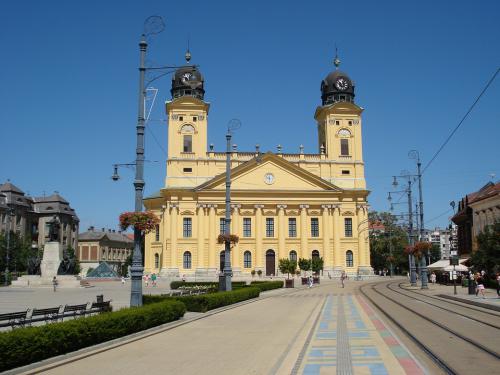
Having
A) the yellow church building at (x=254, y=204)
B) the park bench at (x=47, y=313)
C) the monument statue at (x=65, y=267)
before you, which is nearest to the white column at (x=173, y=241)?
the yellow church building at (x=254, y=204)

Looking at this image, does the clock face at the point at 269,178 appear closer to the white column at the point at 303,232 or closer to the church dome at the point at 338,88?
the white column at the point at 303,232

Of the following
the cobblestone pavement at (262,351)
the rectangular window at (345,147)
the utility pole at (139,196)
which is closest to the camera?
the cobblestone pavement at (262,351)

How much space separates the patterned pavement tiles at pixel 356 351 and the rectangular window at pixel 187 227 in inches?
A: 2302

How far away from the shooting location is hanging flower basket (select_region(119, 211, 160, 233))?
61.8 ft

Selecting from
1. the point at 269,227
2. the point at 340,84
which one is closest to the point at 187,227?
the point at 269,227

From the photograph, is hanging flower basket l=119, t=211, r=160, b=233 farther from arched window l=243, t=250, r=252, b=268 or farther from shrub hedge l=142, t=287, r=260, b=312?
arched window l=243, t=250, r=252, b=268

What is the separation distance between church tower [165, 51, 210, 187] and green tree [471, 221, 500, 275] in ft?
134

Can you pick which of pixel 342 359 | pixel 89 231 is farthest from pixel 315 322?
pixel 89 231

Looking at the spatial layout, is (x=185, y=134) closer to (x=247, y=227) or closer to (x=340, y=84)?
(x=247, y=227)

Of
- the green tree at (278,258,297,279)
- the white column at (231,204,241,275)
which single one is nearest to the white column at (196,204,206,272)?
the white column at (231,204,241,275)

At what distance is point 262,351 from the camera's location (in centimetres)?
1305

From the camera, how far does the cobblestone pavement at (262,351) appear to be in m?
10.8

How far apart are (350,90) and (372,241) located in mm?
40206

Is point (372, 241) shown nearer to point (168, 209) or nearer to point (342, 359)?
point (168, 209)
